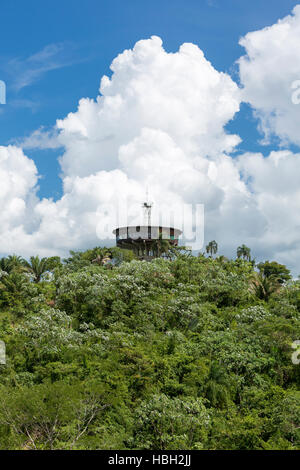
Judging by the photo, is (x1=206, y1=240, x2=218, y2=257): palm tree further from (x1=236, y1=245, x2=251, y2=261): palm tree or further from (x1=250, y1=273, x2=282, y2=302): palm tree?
(x1=250, y1=273, x2=282, y2=302): palm tree

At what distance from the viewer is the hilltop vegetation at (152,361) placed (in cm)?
1925

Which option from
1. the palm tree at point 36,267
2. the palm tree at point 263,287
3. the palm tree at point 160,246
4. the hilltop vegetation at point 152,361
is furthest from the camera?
the palm tree at point 160,246

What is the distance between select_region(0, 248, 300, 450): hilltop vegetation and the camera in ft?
63.2

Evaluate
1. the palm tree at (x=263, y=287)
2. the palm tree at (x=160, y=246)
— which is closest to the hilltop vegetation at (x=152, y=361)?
the palm tree at (x=263, y=287)

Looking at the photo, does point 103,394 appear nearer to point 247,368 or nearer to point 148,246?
point 247,368

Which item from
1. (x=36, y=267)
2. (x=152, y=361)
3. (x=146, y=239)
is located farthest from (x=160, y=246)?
(x=152, y=361)

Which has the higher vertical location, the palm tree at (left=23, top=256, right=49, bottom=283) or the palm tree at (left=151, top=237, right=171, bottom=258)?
the palm tree at (left=151, top=237, right=171, bottom=258)

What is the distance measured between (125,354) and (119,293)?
379 inches

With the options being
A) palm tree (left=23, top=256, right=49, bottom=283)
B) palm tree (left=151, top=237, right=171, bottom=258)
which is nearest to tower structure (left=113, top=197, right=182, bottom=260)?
palm tree (left=151, top=237, right=171, bottom=258)

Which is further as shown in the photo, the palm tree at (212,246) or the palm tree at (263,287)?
the palm tree at (212,246)

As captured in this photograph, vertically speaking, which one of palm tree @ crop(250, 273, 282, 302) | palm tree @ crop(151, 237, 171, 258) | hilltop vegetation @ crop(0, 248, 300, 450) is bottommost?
hilltop vegetation @ crop(0, 248, 300, 450)

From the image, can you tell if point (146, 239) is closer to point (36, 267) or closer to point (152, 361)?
point (36, 267)

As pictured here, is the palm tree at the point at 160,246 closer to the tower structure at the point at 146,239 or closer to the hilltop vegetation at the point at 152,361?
the tower structure at the point at 146,239

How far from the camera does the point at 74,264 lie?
158 ft
